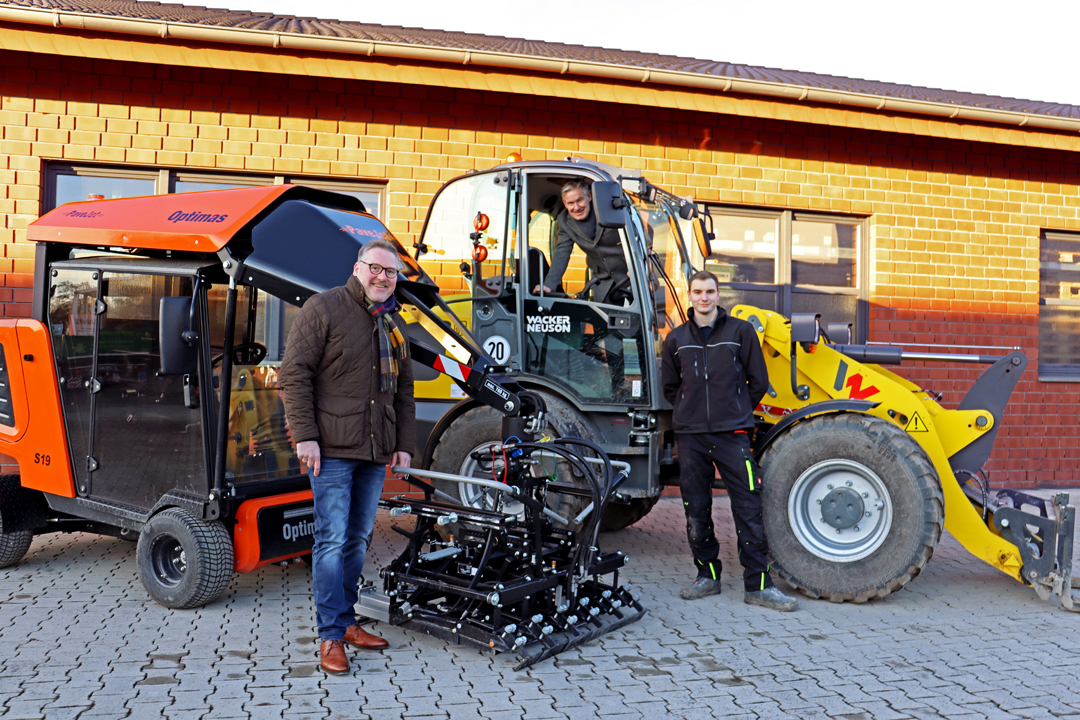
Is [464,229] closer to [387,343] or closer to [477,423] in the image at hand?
[477,423]

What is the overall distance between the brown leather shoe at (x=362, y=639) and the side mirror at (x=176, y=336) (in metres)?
1.76

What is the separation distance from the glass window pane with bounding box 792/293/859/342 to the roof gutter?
6.73 ft

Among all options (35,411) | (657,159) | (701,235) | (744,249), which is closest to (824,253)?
(744,249)

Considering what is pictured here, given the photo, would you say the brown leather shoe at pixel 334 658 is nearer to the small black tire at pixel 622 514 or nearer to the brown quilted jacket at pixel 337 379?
the brown quilted jacket at pixel 337 379

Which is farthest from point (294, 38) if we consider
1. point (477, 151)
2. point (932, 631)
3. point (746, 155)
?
point (932, 631)

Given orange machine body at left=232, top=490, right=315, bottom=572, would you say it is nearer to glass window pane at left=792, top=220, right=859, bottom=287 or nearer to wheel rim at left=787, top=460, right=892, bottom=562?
wheel rim at left=787, top=460, right=892, bottom=562

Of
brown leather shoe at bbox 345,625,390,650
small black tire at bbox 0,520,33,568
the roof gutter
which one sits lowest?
brown leather shoe at bbox 345,625,390,650

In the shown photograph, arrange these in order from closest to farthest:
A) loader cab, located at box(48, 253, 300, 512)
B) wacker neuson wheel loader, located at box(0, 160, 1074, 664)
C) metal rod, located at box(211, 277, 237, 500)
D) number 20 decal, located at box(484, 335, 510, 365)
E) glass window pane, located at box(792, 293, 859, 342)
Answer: wacker neuson wheel loader, located at box(0, 160, 1074, 664)
metal rod, located at box(211, 277, 237, 500)
loader cab, located at box(48, 253, 300, 512)
number 20 decal, located at box(484, 335, 510, 365)
glass window pane, located at box(792, 293, 859, 342)

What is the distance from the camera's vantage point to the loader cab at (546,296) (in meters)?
5.65

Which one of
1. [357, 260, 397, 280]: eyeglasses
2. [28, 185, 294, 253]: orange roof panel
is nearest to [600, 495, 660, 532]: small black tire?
[357, 260, 397, 280]: eyeglasses

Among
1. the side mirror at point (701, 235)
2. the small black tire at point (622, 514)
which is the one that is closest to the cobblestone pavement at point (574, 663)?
the small black tire at point (622, 514)

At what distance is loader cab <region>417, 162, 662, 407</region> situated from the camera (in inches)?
222

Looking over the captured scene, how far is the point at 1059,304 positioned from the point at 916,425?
6.13 metres

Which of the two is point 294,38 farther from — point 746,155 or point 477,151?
point 746,155
